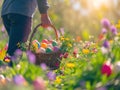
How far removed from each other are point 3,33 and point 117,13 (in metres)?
3.12

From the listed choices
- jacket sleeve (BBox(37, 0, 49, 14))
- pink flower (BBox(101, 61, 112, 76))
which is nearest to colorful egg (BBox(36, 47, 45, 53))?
jacket sleeve (BBox(37, 0, 49, 14))

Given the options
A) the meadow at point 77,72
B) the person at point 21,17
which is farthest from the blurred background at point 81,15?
the person at point 21,17

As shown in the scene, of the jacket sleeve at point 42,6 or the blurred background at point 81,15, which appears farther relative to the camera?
the blurred background at point 81,15

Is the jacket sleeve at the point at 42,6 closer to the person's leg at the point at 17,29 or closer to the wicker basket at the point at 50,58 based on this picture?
the person's leg at the point at 17,29

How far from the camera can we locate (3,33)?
848cm

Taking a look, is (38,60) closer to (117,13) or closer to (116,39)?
(116,39)

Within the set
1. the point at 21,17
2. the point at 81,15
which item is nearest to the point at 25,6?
the point at 21,17

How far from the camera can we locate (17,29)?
16.1ft

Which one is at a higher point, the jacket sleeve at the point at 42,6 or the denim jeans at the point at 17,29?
the jacket sleeve at the point at 42,6

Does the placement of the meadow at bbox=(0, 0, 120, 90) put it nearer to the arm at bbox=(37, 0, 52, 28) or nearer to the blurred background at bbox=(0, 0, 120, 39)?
the arm at bbox=(37, 0, 52, 28)

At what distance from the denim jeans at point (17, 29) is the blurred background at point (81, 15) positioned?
5487 millimetres

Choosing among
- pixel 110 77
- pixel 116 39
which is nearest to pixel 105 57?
pixel 110 77

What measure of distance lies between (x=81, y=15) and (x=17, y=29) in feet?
22.1

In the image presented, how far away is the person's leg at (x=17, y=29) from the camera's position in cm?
490
